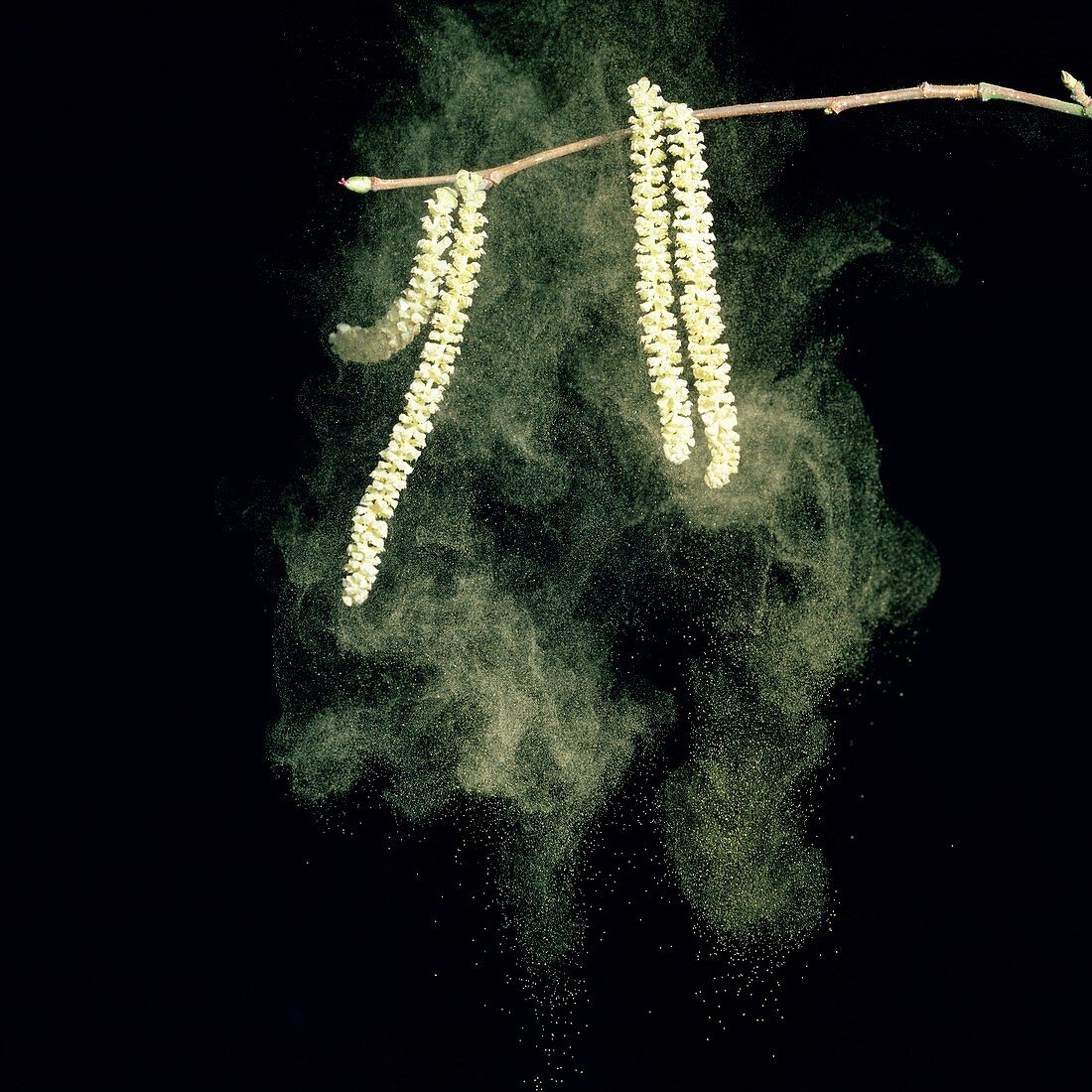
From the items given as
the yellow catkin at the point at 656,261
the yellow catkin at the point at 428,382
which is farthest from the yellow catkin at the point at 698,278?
the yellow catkin at the point at 428,382

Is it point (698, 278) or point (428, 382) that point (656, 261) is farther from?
point (428, 382)

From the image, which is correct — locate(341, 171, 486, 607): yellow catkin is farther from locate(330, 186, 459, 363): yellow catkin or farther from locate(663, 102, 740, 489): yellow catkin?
Result: locate(663, 102, 740, 489): yellow catkin

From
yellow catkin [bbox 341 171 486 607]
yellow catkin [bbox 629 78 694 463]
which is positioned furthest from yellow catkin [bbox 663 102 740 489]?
yellow catkin [bbox 341 171 486 607]

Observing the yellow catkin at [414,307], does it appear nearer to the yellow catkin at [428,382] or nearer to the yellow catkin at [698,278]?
the yellow catkin at [428,382]

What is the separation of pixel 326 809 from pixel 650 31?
3.23ft

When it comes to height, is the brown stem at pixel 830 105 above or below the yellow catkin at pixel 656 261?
above

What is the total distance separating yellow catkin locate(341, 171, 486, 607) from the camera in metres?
0.72

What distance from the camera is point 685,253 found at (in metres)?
0.73

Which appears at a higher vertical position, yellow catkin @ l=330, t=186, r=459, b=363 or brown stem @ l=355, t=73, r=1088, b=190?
brown stem @ l=355, t=73, r=1088, b=190

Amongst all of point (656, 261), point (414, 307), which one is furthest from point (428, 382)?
point (656, 261)

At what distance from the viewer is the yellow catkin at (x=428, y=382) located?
717 millimetres

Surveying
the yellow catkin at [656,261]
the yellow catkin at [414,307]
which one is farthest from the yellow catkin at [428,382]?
the yellow catkin at [656,261]

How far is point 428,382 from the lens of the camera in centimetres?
75

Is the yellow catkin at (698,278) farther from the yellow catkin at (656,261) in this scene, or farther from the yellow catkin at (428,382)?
the yellow catkin at (428,382)
